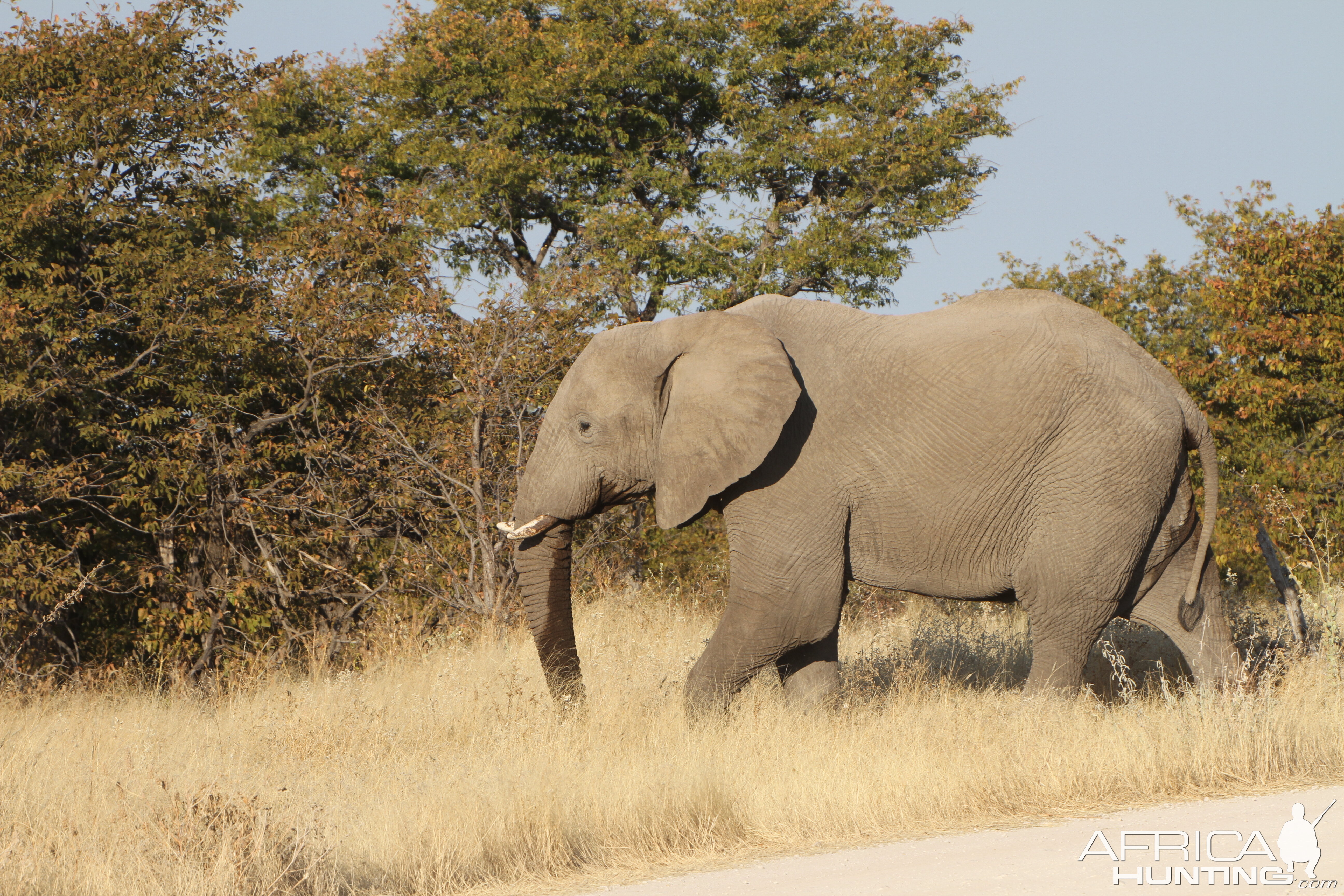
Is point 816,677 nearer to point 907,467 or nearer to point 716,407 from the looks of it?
point 907,467

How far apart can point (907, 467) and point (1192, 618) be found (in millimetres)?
1877

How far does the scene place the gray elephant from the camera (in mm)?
7160

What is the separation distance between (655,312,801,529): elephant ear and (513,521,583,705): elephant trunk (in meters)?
0.68

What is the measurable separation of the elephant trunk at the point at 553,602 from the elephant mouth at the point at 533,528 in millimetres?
56

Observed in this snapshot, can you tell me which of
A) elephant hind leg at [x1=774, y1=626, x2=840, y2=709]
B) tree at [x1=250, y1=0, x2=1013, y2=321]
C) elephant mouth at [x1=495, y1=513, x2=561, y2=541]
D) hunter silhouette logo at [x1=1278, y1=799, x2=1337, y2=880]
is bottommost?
hunter silhouette logo at [x1=1278, y1=799, x2=1337, y2=880]

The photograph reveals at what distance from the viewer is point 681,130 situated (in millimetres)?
21203

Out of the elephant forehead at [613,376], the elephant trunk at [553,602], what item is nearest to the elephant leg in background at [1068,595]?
the elephant forehead at [613,376]

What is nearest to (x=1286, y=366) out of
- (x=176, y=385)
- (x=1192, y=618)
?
(x=1192, y=618)

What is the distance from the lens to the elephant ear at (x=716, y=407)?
712 cm

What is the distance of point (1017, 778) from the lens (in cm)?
621

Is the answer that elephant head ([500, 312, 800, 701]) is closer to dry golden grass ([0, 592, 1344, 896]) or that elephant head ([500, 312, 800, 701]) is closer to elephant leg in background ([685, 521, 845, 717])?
elephant leg in background ([685, 521, 845, 717])

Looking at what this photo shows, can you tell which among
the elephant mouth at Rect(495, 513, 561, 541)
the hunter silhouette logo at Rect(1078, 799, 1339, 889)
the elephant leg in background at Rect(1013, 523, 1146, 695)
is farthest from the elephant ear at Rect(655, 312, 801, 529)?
the hunter silhouette logo at Rect(1078, 799, 1339, 889)

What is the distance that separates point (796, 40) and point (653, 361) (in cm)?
1410

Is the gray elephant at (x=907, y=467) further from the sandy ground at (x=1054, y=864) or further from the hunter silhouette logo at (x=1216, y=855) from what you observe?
the hunter silhouette logo at (x=1216, y=855)
